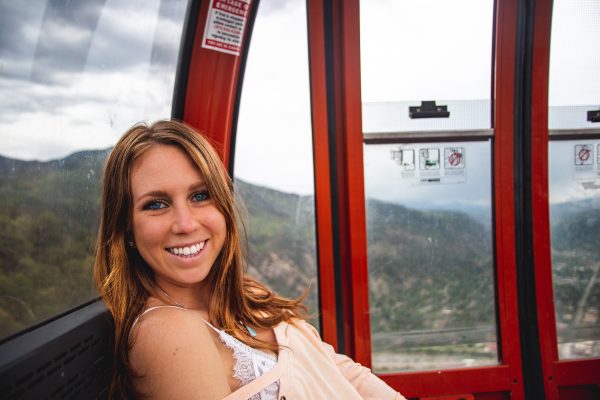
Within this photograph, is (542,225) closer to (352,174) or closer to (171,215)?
(352,174)

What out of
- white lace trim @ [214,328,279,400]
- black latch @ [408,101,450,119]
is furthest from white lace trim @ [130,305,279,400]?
black latch @ [408,101,450,119]

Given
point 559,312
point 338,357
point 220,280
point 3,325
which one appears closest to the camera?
point 3,325

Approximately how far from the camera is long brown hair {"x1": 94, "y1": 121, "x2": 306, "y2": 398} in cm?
105

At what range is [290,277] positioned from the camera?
2.07 meters

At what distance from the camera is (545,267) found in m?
2.14

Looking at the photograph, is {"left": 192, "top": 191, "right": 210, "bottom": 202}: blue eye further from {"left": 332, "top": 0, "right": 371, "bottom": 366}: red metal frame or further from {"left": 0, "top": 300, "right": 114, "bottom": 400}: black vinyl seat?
{"left": 332, "top": 0, "right": 371, "bottom": 366}: red metal frame

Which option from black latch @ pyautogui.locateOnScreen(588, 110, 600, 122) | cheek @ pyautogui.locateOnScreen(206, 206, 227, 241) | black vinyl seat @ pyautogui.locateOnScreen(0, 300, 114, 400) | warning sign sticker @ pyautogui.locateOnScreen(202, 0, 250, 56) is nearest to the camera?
black vinyl seat @ pyautogui.locateOnScreen(0, 300, 114, 400)

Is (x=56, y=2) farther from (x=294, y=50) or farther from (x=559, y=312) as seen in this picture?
(x=559, y=312)

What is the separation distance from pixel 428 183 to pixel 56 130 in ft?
5.21

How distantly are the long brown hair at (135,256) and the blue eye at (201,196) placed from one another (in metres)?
0.03

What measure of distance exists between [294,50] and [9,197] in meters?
1.43

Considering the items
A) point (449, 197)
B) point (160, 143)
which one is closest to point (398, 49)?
point (449, 197)

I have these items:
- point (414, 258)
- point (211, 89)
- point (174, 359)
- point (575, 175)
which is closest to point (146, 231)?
point (174, 359)

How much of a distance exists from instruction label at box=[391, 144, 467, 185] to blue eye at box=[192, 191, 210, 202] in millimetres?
1148
